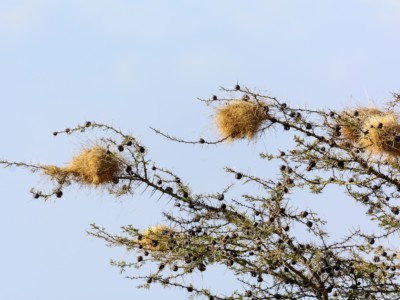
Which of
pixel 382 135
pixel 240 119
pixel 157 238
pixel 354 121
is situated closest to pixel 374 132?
pixel 382 135

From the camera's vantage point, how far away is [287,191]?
6277 mm

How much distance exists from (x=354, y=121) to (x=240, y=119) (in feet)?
3.73

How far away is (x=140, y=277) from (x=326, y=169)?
2.00m

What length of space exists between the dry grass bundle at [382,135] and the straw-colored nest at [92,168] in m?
2.43

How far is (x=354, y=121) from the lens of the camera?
7230mm

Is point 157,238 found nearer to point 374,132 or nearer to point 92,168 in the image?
point 92,168

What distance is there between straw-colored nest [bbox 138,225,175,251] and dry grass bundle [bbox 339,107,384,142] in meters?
1.96

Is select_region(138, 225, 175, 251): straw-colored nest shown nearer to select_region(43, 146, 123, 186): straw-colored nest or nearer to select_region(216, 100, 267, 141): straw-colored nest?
select_region(43, 146, 123, 186): straw-colored nest

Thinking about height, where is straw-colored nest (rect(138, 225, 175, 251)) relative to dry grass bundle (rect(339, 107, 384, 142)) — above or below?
below

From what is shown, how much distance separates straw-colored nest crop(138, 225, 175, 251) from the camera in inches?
261

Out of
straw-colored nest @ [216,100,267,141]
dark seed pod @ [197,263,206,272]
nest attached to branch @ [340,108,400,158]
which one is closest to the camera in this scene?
dark seed pod @ [197,263,206,272]

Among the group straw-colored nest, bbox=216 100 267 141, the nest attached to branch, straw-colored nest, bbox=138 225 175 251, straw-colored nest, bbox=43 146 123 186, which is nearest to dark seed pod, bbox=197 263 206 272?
straw-colored nest, bbox=138 225 175 251

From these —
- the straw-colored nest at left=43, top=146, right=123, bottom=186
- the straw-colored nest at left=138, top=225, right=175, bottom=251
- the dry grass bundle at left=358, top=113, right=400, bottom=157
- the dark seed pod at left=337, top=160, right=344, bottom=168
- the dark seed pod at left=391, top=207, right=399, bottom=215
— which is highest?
the dry grass bundle at left=358, top=113, right=400, bottom=157

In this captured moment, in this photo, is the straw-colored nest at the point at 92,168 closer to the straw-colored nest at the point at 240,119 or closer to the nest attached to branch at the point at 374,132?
the straw-colored nest at the point at 240,119
